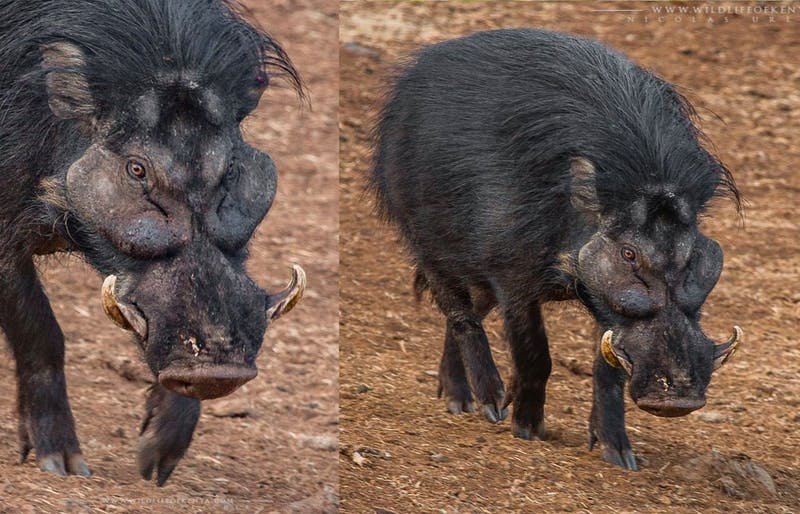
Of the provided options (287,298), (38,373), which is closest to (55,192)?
(38,373)

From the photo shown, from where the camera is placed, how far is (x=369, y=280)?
7.32 m

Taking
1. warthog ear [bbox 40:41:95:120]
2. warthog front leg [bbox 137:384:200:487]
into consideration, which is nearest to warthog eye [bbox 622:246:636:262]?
warthog front leg [bbox 137:384:200:487]

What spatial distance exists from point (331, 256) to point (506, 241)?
9.68ft

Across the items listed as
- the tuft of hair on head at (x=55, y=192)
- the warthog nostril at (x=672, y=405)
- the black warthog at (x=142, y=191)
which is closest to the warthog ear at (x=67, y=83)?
the black warthog at (x=142, y=191)

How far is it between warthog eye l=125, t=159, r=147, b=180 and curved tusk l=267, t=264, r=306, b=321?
0.59 m

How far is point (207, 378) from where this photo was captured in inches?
166

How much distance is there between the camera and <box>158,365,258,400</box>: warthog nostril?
4.23 metres

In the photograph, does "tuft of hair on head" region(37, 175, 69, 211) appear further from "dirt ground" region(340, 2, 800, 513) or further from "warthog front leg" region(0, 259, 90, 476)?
"dirt ground" region(340, 2, 800, 513)

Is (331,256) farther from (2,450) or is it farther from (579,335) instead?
(2,450)

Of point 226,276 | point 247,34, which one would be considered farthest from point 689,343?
point 247,34

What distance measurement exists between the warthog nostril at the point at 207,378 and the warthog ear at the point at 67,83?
1.03 meters

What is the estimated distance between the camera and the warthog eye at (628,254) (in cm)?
505

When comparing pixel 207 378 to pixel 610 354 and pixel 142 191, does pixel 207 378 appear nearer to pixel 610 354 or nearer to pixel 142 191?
pixel 142 191

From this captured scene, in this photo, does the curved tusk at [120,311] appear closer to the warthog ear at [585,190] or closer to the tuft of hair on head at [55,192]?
the tuft of hair on head at [55,192]
